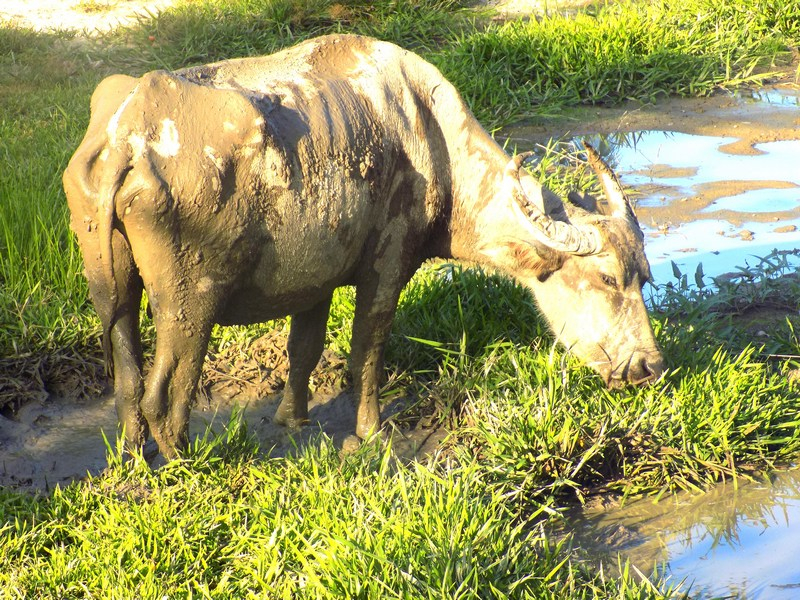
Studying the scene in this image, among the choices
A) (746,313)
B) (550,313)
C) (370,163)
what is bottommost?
(746,313)

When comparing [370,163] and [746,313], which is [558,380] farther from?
[746,313]

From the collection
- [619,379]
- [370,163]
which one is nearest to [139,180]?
[370,163]

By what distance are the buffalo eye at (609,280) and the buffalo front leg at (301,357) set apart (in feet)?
3.87

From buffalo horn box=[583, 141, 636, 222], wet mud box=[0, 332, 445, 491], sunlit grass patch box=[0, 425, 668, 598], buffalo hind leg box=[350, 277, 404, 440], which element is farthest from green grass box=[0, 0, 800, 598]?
buffalo horn box=[583, 141, 636, 222]

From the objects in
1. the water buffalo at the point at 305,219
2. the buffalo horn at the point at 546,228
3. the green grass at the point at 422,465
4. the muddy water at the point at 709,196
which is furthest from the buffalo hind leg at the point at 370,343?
the muddy water at the point at 709,196

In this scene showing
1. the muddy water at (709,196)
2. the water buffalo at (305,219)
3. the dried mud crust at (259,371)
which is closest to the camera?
the water buffalo at (305,219)

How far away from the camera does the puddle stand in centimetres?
357

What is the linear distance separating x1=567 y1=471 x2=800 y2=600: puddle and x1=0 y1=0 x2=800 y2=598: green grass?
11cm

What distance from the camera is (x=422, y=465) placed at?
151 inches

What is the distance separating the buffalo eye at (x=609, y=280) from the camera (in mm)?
4145

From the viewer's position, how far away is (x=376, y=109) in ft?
12.7

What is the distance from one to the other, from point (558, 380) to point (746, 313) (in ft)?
5.98

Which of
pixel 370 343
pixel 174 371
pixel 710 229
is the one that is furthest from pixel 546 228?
pixel 710 229

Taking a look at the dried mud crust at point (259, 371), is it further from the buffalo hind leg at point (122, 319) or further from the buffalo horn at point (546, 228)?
the buffalo horn at point (546, 228)
